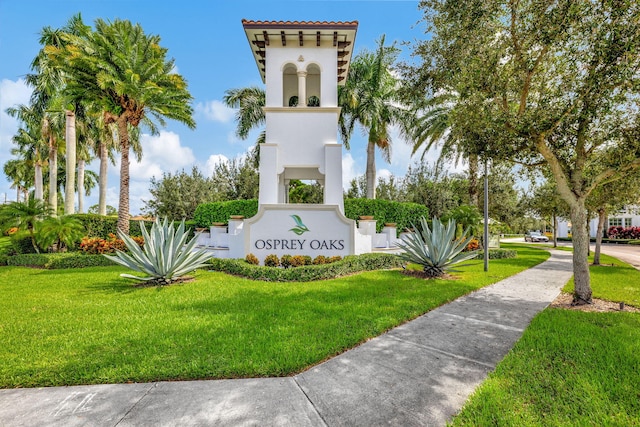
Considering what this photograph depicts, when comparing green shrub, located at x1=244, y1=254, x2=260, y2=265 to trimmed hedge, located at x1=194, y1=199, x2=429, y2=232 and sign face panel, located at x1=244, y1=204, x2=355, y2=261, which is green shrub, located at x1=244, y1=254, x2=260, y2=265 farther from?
trimmed hedge, located at x1=194, y1=199, x2=429, y2=232

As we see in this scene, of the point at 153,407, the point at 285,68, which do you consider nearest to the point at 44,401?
the point at 153,407

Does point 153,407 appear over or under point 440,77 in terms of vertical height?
under

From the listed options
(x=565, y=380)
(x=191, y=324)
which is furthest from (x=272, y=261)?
(x=565, y=380)

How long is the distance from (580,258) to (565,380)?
461cm

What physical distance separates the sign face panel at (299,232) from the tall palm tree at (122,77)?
9.94m

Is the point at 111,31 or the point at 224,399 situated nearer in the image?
the point at 224,399

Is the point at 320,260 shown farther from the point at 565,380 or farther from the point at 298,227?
the point at 565,380

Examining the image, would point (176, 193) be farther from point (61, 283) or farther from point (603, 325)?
point (603, 325)

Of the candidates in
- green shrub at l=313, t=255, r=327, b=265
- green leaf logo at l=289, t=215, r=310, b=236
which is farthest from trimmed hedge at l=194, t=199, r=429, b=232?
green shrub at l=313, t=255, r=327, b=265

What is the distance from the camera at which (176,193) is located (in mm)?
21531

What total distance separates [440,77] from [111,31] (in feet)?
56.3

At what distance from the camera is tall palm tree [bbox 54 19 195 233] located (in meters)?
14.5

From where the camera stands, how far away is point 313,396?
297cm

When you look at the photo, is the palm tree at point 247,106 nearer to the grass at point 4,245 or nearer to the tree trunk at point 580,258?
the grass at point 4,245
